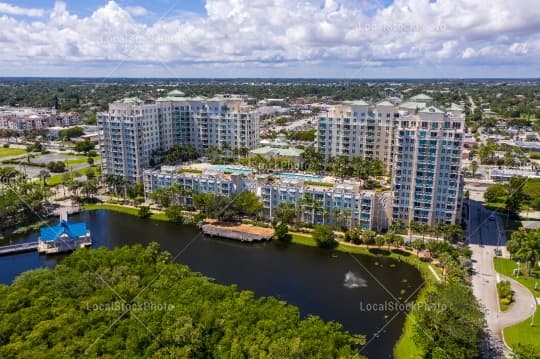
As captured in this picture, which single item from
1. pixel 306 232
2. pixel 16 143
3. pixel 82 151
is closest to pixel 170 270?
pixel 306 232

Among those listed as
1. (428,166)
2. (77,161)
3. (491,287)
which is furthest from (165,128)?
(491,287)

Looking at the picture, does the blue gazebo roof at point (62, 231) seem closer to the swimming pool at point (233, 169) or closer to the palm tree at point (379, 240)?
the swimming pool at point (233, 169)

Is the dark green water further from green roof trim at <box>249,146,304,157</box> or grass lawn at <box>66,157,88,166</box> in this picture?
grass lawn at <box>66,157,88,166</box>

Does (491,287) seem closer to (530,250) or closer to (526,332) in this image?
(530,250)

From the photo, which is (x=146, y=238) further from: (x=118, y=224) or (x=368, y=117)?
(x=368, y=117)

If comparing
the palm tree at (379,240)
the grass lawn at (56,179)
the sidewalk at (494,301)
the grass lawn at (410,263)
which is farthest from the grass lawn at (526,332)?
the grass lawn at (56,179)
